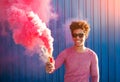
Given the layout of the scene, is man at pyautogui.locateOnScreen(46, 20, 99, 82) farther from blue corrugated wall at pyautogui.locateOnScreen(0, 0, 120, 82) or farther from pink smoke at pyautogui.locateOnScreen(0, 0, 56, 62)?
blue corrugated wall at pyautogui.locateOnScreen(0, 0, 120, 82)

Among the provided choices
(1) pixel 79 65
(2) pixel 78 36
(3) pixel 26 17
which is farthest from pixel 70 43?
(1) pixel 79 65

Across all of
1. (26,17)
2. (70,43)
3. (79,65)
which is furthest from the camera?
(70,43)

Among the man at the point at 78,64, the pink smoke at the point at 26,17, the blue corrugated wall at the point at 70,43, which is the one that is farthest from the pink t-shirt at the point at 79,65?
the blue corrugated wall at the point at 70,43

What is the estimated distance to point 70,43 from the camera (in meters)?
3.38

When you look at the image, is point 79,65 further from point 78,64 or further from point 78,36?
point 78,36

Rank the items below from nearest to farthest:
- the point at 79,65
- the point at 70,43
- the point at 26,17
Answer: the point at 79,65 < the point at 26,17 < the point at 70,43

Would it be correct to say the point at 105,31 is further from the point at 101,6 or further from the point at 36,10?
the point at 36,10

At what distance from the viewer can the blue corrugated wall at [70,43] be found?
3.35m

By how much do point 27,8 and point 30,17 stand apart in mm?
417

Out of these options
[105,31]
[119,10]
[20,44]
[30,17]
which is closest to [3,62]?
[20,44]

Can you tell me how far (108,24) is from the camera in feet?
11.1

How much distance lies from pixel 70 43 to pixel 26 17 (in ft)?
2.27

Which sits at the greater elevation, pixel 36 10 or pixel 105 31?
pixel 36 10

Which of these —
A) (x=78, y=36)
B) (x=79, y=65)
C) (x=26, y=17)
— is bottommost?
(x=79, y=65)
